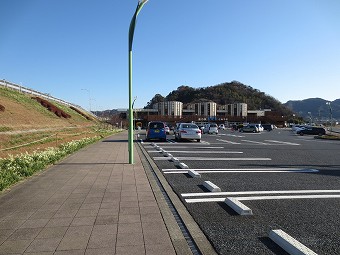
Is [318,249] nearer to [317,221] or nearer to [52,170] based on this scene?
[317,221]

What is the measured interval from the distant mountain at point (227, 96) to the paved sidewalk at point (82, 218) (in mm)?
144026

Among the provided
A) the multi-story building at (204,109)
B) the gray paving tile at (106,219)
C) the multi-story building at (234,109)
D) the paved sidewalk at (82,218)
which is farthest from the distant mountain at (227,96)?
the gray paving tile at (106,219)

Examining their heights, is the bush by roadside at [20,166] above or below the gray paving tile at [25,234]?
above

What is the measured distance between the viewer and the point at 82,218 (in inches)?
195

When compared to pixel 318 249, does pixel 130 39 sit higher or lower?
higher

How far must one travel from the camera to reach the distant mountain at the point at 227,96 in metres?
154

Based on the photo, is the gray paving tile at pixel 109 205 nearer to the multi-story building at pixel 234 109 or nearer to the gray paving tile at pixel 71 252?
the gray paving tile at pixel 71 252

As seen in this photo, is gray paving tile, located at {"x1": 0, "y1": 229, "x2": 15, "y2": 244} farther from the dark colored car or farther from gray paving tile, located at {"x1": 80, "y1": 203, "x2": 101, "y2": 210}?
the dark colored car

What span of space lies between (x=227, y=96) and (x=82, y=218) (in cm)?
15706

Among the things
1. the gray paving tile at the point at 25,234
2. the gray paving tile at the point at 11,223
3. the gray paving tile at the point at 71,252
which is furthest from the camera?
the gray paving tile at the point at 11,223

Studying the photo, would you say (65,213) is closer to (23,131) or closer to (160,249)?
(160,249)

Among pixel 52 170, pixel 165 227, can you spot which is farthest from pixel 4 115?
pixel 165 227

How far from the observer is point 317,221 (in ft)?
15.9

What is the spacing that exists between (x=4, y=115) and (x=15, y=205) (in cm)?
2778
